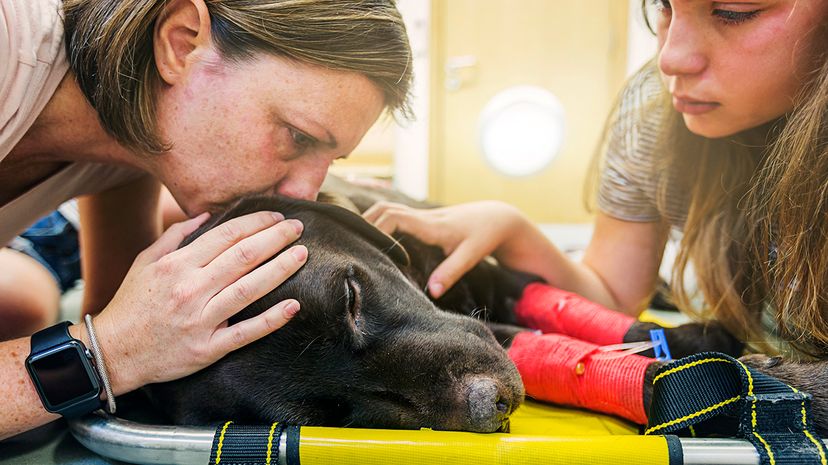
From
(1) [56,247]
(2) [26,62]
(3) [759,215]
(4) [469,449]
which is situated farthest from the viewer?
(1) [56,247]

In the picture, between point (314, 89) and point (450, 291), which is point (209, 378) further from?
point (450, 291)

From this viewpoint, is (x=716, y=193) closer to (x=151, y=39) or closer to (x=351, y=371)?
(x=351, y=371)

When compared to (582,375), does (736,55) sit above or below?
above

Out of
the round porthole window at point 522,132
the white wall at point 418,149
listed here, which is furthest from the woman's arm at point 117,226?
the round porthole window at point 522,132

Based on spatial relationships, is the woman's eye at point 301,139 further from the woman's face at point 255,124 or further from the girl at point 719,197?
the girl at point 719,197

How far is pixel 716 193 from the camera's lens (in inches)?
66.3

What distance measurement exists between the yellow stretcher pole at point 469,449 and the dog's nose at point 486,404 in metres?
0.03

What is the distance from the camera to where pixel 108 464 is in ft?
3.81

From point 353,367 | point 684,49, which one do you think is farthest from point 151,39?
point 684,49

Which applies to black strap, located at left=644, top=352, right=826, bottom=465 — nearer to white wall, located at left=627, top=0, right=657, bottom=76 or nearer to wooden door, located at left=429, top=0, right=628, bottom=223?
white wall, located at left=627, top=0, right=657, bottom=76

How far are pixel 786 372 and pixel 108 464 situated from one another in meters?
1.21

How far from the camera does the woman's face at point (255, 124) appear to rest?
129 cm

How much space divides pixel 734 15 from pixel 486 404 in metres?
0.84

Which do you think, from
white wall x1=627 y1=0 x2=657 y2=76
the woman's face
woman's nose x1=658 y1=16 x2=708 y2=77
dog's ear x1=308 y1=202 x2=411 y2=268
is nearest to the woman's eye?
the woman's face
